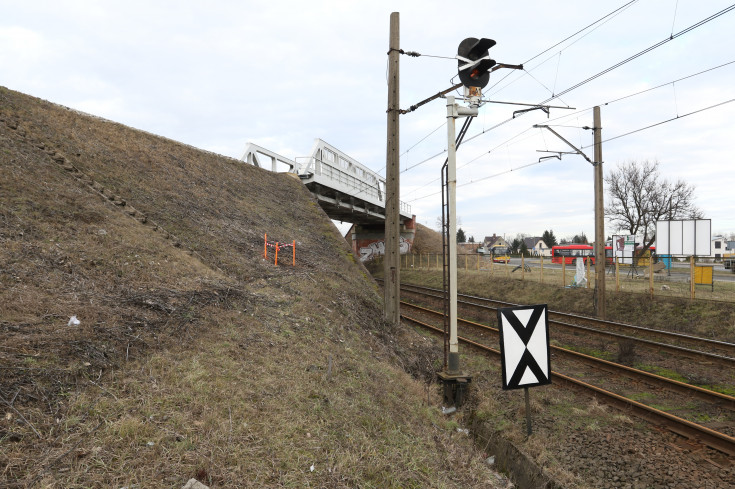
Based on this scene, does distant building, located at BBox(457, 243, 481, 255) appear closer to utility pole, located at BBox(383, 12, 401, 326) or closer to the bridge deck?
the bridge deck

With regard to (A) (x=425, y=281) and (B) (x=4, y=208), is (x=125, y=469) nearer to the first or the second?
(B) (x=4, y=208)

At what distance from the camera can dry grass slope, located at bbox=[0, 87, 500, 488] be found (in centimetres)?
316

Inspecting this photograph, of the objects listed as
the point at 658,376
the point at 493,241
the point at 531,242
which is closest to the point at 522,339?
the point at 658,376

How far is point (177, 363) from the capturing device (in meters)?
4.54

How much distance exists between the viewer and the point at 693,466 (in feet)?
17.2

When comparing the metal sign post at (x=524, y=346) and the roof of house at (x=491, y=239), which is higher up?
the roof of house at (x=491, y=239)

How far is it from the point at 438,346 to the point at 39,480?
10.1 m

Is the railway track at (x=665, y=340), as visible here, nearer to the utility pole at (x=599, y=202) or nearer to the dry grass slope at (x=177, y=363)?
the utility pole at (x=599, y=202)

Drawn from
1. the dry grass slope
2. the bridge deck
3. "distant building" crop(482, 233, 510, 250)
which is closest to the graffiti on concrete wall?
the bridge deck

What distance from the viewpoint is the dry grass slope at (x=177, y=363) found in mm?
3158

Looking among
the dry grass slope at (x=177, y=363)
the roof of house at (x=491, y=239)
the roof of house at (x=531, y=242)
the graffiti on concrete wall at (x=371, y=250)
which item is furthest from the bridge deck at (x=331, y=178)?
the roof of house at (x=491, y=239)

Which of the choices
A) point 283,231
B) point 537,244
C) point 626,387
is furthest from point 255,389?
point 537,244

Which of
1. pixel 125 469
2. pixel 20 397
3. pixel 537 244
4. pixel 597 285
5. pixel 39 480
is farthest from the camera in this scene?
pixel 537 244

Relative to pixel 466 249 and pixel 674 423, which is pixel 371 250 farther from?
pixel 674 423
